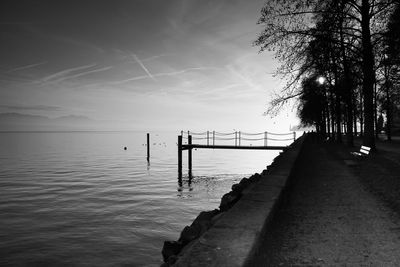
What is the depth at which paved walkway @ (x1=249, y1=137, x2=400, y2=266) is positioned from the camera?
3.65 meters

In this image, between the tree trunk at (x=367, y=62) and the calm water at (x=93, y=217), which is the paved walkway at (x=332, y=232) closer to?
the calm water at (x=93, y=217)

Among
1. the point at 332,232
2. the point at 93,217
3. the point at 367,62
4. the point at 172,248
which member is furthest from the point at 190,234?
the point at 367,62

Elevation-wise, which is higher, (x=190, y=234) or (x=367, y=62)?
(x=367, y=62)

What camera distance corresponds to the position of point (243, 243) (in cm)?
350

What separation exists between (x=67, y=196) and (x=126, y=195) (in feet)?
11.3

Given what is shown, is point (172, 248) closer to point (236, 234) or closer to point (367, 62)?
point (236, 234)

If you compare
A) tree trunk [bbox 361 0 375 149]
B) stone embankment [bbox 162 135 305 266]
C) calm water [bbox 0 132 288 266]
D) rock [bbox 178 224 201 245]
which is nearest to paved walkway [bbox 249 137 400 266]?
stone embankment [bbox 162 135 305 266]

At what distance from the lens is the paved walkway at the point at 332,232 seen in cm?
365

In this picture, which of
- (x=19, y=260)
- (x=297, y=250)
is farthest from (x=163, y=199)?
(x=297, y=250)

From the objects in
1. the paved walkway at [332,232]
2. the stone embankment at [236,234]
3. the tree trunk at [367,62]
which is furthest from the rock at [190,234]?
the tree trunk at [367,62]

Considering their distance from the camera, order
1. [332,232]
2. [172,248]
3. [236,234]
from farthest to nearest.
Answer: [172,248], [332,232], [236,234]

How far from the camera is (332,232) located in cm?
457

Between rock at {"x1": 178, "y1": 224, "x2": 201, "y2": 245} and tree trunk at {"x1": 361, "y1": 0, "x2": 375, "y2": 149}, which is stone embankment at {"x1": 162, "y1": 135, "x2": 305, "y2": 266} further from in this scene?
tree trunk at {"x1": 361, "y1": 0, "x2": 375, "y2": 149}

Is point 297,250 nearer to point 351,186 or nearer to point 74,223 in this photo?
point 351,186
